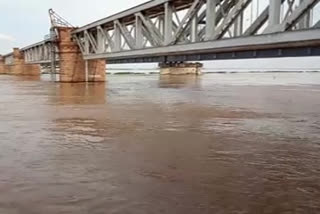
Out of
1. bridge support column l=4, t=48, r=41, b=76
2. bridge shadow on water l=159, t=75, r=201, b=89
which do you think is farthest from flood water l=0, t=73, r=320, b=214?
bridge support column l=4, t=48, r=41, b=76

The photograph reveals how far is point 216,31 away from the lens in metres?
15.5

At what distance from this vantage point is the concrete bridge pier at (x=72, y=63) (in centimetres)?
4284

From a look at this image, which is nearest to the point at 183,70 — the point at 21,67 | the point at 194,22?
the point at 21,67

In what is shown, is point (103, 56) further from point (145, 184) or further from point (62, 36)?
point (145, 184)

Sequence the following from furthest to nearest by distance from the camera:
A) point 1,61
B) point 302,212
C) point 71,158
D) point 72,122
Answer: point 1,61, point 72,122, point 71,158, point 302,212

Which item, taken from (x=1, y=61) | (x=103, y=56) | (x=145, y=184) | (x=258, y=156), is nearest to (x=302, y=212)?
(x=145, y=184)

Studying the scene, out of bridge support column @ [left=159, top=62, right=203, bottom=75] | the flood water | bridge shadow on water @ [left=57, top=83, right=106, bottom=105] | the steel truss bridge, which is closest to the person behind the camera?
the flood water

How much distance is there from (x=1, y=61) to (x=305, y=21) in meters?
105

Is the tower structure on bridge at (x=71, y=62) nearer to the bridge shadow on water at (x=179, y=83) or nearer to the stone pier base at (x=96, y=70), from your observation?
the stone pier base at (x=96, y=70)

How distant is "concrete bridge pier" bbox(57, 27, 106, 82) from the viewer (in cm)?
4284

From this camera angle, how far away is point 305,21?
13180mm

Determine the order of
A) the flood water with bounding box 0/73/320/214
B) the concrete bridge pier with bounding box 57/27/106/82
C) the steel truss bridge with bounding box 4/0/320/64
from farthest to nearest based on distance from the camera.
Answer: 1. the concrete bridge pier with bounding box 57/27/106/82
2. the steel truss bridge with bounding box 4/0/320/64
3. the flood water with bounding box 0/73/320/214

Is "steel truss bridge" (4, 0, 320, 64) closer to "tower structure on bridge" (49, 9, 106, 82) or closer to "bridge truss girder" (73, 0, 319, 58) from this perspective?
"bridge truss girder" (73, 0, 319, 58)

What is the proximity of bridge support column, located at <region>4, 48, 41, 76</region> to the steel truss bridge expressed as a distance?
183ft
